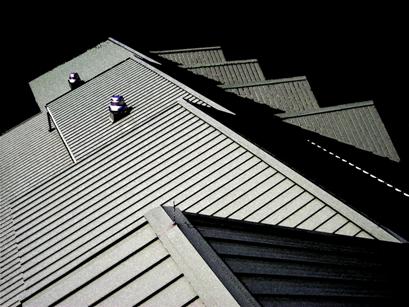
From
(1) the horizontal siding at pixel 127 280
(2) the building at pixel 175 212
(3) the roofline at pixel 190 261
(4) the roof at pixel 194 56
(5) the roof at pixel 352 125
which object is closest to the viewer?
(3) the roofline at pixel 190 261

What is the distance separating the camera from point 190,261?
10.3ft

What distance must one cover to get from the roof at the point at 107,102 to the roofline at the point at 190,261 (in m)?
6.22

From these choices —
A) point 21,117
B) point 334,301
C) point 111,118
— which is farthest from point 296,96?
point 21,117

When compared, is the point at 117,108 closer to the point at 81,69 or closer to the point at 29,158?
the point at 29,158

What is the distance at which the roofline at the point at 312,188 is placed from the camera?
17.1ft

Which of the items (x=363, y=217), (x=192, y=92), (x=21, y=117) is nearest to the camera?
(x=363, y=217)

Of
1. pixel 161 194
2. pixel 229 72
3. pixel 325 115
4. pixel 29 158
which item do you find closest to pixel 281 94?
pixel 325 115

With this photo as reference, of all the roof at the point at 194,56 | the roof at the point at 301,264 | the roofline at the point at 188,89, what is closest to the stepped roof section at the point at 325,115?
the roofline at the point at 188,89

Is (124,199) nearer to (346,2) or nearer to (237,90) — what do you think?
(237,90)

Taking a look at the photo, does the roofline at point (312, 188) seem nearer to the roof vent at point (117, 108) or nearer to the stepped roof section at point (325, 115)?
the roof vent at point (117, 108)

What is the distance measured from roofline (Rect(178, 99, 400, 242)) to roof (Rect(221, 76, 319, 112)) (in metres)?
5.44

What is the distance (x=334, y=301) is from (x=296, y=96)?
1054 cm

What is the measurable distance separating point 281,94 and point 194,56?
681cm

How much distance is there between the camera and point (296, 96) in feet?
42.7
